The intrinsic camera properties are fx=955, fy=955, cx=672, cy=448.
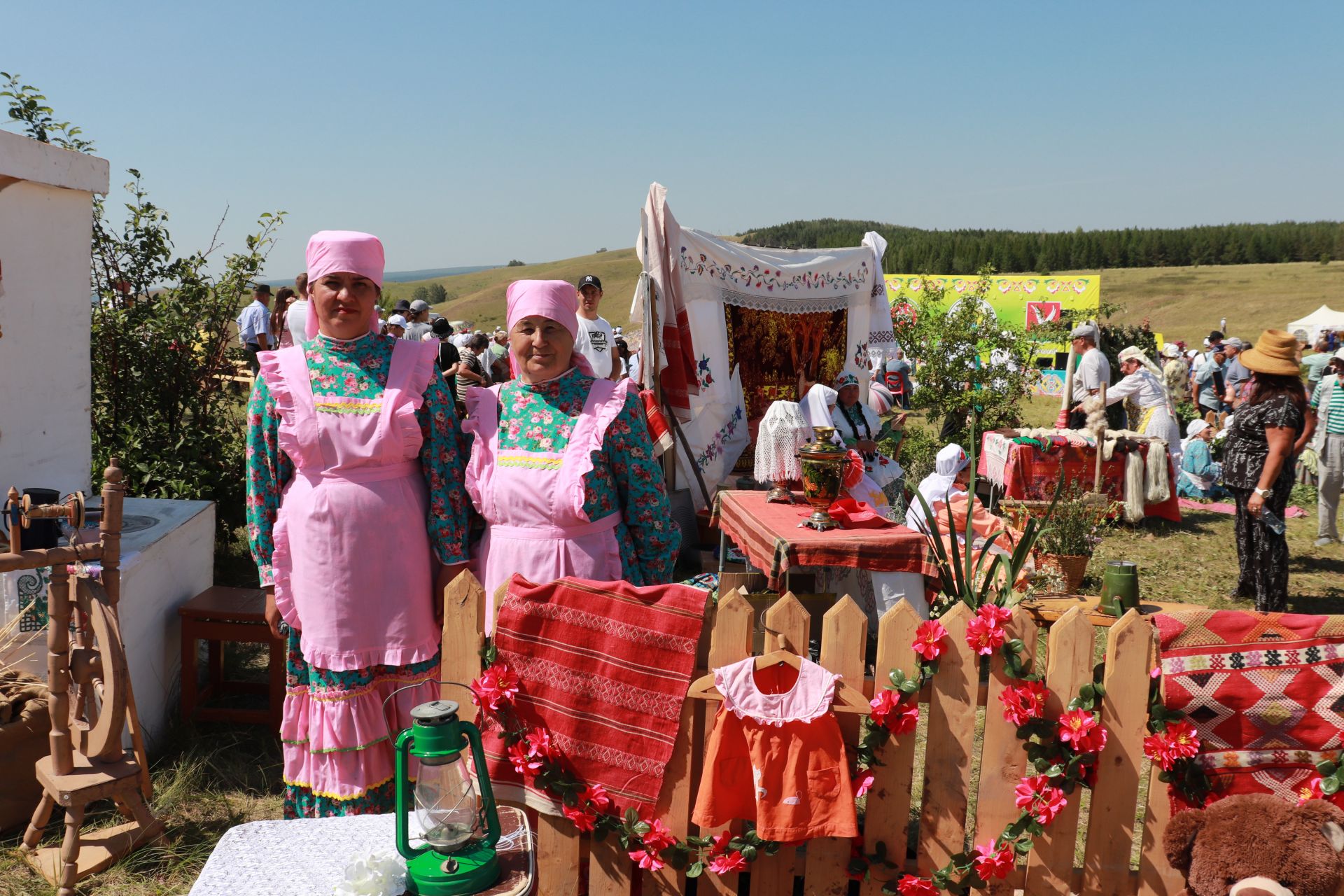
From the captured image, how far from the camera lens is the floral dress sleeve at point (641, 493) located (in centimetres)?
288

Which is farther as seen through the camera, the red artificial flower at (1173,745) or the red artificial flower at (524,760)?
the red artificial flower at (524,760)

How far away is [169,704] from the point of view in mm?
4285

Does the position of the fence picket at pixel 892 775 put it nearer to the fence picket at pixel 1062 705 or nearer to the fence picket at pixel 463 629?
the fence picket at pixel 1062 705

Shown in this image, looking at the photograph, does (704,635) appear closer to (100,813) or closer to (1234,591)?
(100,813)

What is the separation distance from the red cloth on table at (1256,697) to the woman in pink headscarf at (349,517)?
82.1 inches

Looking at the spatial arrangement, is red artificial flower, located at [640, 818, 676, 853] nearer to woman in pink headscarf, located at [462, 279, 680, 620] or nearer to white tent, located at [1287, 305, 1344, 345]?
woman in pink headscarf, located at [462, 279, 680, 620]

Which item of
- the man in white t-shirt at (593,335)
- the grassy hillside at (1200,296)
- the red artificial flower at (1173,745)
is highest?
the grassy hillside at (1200,296)

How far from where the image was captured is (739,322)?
28.1ft

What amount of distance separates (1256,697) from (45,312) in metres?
4.90

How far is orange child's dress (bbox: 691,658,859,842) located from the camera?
8.41ft

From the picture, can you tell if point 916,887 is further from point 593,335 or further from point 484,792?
point 593,335

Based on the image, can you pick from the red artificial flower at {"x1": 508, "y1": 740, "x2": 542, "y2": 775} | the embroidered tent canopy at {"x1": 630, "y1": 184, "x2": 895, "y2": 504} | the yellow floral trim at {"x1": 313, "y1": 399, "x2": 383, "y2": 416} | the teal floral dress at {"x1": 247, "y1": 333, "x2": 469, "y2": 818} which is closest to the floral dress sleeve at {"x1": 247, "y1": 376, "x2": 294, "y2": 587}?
the teal floral dress at {"x1": 247, "y1": 333, "x2": 469, "y2": 818}

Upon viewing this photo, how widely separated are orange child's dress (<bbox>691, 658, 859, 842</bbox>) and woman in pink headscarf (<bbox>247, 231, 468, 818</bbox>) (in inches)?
33.6

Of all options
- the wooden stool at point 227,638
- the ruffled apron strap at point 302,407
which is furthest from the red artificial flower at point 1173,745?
the wooden stool at point 227,638
